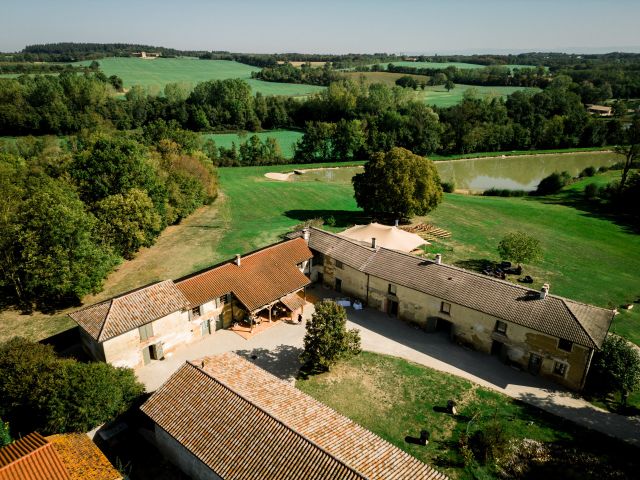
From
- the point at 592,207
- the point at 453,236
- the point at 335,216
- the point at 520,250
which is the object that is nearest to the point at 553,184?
the point at 592,207

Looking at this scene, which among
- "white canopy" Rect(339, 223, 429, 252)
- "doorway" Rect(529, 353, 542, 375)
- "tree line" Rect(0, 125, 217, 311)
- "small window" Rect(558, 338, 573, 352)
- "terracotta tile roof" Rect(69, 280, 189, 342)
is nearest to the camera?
"terracotta tile roof" Rect(69, 280, 189, 342)

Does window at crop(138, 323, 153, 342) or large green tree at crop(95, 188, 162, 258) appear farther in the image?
large green tree at crop(95, 188, 162, 258)

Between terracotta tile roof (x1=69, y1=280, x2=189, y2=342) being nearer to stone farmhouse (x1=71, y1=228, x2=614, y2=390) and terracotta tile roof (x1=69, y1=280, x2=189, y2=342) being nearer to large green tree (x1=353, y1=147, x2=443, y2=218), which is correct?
stone farmhouse (x1=71, y1=228, x2=614, y2=390)

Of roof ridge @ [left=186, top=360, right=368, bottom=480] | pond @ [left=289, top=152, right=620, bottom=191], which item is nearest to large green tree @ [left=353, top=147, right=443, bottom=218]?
pond @ [left=289, top=152, right=620, bottom=191]

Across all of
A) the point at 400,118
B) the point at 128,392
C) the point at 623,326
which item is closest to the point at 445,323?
the point at 623,326

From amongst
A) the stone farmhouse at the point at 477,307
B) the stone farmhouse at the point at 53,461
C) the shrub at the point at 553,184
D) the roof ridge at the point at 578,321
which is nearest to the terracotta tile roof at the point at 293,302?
the stone farmhouse at the point at 477,307
